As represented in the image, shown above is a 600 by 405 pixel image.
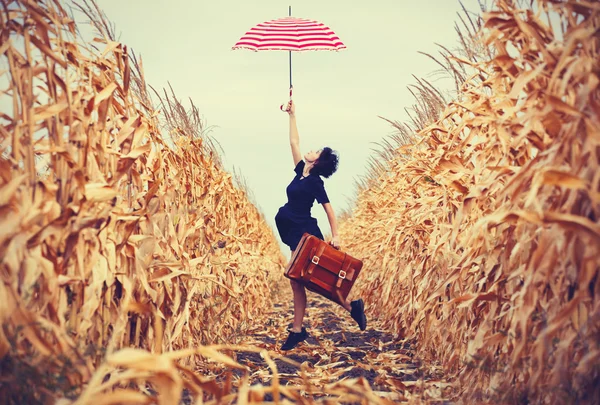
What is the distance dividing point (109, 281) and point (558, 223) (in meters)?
1.65

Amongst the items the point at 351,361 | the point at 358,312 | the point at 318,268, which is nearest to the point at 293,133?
the point at 318,268

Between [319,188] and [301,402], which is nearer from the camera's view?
[301,402]

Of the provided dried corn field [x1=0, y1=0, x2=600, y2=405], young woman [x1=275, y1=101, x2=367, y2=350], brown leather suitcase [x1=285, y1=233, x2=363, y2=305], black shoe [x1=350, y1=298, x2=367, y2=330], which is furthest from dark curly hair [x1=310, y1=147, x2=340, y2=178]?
dried corn field [x1=0, y1=0, x2=600, y2=405]

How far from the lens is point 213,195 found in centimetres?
529

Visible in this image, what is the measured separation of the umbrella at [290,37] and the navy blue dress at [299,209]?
1.64 metres

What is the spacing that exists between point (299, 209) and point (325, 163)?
0.46m

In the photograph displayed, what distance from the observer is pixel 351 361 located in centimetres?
408

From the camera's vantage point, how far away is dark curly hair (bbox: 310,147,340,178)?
5129mm

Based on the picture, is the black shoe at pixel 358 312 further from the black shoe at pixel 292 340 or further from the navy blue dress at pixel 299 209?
the navy blue dress at pixel 299 209

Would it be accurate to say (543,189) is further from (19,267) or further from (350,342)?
(350,342)

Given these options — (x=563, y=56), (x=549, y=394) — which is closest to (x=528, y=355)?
(x=549, y=394)

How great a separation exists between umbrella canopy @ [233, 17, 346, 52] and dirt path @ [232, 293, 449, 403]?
2855 millimetres

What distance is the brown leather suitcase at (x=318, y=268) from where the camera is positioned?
4.66m

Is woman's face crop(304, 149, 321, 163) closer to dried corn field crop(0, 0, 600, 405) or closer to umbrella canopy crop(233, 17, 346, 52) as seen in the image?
umbrella canopy crop(233, 17, 346, 52)
